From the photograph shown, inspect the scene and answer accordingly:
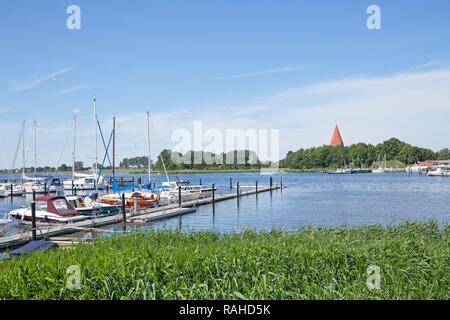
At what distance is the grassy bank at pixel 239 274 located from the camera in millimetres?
8734

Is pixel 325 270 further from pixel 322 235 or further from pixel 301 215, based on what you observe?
pixel 301 215

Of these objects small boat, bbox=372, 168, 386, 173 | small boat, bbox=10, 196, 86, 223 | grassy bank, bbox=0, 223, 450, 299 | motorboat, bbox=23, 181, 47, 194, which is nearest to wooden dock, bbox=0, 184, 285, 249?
small boat, bbox=10, 196, 86, 223

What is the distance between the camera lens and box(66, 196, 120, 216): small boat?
36.8 meters

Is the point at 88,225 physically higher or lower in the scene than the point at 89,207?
lower

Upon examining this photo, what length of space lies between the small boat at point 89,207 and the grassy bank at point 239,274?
965 inches

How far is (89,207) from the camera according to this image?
37.7 meters

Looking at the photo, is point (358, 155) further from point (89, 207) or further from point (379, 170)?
point (89, 207)

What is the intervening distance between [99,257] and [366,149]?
609ft

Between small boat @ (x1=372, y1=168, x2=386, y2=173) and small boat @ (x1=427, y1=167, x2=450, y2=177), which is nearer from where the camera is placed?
small boat @ (x1=427, y1=167, x2=450, y2=177)

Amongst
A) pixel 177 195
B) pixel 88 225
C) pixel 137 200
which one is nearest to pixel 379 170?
pixel 177 195

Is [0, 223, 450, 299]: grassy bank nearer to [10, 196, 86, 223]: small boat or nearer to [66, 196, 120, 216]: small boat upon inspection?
[10, 196, 86, 223]: small boat

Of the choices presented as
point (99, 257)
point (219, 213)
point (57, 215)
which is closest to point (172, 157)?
point (219, 213)

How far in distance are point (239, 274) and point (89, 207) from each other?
29.7 meters

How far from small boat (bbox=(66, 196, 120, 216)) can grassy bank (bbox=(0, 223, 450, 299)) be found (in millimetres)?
24504
